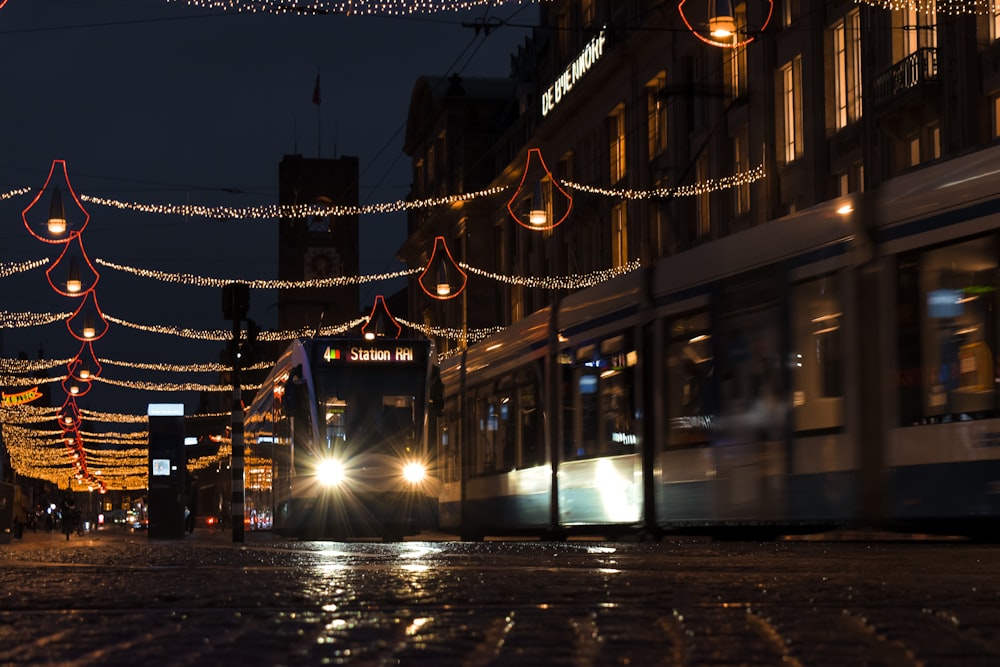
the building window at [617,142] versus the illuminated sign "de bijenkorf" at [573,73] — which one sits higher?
the illuminated sign "de bijenkorf" at [573,73]

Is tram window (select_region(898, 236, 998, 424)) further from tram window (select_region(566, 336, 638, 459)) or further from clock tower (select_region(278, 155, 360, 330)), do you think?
clock tower (select_region(278, 155, 360, 330))

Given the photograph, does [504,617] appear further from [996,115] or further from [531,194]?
[531,194]

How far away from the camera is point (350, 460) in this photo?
87.2ft

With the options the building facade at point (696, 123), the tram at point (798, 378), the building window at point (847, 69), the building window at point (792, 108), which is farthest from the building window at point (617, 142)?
the tram at point (798, 378)

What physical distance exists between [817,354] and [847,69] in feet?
67.9

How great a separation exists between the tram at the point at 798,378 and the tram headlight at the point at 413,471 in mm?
4831

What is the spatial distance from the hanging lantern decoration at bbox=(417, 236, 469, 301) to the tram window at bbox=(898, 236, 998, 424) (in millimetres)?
30535

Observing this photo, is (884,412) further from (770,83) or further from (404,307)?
(404,307)

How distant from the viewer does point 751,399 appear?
1634cm

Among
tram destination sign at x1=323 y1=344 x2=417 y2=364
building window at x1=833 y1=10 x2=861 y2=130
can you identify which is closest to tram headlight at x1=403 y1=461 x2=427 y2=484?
tram destination sign at x1=323 y1=344 x2=417 y2=364

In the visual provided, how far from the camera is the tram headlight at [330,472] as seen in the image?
86.6 ft

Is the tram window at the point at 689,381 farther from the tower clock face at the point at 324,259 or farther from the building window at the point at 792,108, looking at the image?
the tower clock face at the point at 324,259

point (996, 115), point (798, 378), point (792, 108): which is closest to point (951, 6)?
point (996, 115)

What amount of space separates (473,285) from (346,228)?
63.7m
